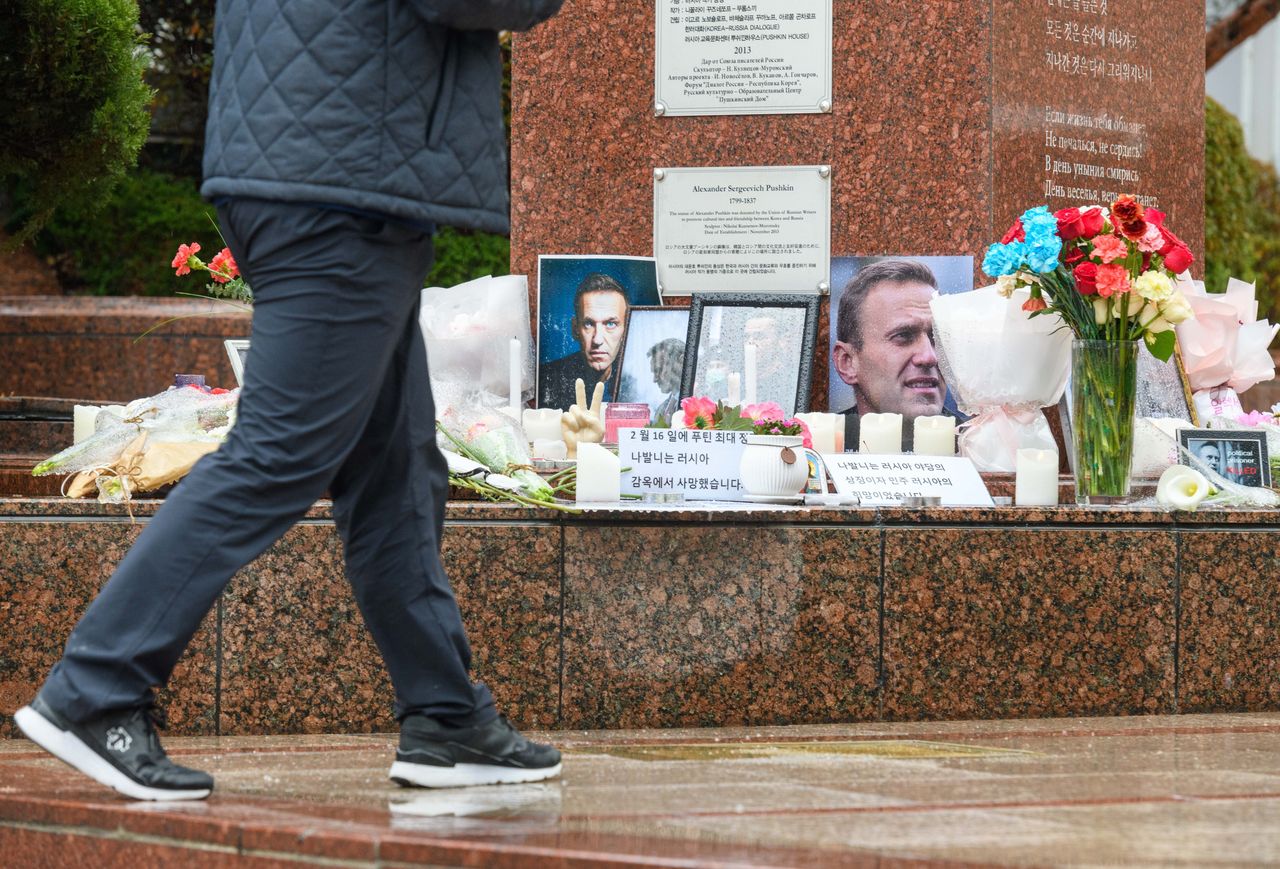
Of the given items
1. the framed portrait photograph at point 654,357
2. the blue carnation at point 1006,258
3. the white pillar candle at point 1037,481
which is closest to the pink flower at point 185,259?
the framed portrait photograph at point 654,357

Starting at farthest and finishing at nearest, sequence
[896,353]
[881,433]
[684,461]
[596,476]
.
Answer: [896,353], [881,433], [684,461], [596,476]

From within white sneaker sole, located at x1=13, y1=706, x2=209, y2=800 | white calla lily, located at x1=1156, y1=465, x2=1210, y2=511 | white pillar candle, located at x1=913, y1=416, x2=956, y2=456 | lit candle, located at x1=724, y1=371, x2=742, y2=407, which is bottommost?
white sneaker sole, located at x1=13, y1=706, x2=209, y2=800

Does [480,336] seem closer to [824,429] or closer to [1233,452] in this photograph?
[824,429]

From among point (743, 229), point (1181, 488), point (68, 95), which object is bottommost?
point (1181, 488)

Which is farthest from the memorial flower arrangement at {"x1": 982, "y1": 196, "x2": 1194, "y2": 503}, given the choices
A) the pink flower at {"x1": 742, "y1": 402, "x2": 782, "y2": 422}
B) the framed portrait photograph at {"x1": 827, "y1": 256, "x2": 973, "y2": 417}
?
the framed portrait photograph at {"x1": 827, "y1": 256, "x2": 973, "y2": 417}

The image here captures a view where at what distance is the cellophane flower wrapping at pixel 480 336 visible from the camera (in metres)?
5.67

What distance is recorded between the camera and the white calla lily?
4.45 meters

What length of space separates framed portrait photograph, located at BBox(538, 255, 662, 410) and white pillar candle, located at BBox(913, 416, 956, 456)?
41.6 inches

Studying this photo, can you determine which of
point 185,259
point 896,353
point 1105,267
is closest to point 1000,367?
point 1105,267

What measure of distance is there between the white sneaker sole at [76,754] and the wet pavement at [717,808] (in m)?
0.04

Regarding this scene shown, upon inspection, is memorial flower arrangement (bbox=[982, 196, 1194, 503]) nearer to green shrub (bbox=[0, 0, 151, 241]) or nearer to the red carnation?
the red carnation

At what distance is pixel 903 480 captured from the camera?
454 cm

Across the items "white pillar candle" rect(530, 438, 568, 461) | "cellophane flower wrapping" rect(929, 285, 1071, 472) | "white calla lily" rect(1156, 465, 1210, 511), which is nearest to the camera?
"white calla lily" rect(1156, 465, 1210, 511)

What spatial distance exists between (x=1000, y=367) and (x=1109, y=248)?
20.8 inches
